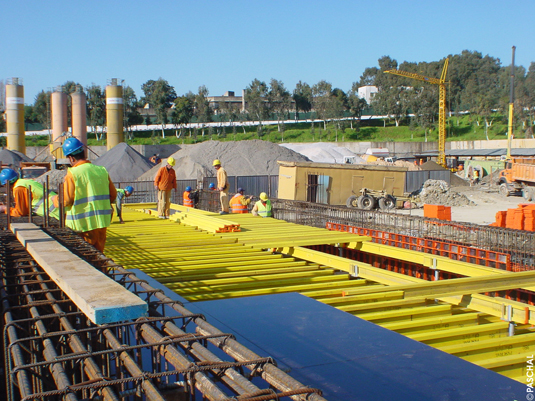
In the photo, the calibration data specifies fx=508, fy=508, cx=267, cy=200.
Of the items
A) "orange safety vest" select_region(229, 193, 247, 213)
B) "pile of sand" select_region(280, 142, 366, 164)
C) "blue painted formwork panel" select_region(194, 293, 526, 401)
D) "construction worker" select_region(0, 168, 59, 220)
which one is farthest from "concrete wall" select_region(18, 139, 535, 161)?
"blue painted formwork panel" select_region(194, 293, 526, 401)

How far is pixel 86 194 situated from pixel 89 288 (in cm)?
268

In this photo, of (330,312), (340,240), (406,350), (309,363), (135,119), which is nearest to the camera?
(309,363)

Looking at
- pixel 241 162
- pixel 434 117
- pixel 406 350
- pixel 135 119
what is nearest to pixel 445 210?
pixel 406 350

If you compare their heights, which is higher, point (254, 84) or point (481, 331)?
point (254, 84)

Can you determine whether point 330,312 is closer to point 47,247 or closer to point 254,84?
point 47,247

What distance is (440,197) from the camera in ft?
97.9

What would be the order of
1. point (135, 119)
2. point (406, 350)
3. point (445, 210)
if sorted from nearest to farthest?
point (406, 350)
point (445, 210)
point (135, 119)

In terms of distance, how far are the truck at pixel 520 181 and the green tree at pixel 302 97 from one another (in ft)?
163

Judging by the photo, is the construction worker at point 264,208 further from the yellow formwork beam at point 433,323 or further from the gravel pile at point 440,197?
the gravel pile at point 440,197

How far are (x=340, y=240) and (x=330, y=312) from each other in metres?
4.53

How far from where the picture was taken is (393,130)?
78.1 metres

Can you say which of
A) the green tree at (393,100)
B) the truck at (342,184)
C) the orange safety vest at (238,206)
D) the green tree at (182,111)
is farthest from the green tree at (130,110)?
the orange safety vest at (238,206)

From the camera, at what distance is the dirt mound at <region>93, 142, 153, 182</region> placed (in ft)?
114

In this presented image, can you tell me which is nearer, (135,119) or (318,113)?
(135,119)
